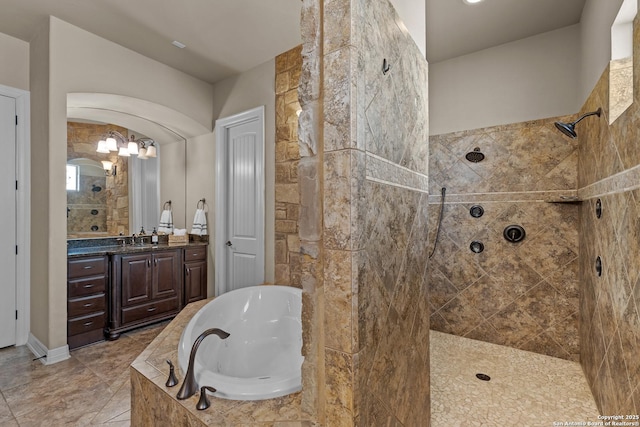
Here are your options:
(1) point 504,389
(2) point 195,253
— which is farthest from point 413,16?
(2) point 195,253

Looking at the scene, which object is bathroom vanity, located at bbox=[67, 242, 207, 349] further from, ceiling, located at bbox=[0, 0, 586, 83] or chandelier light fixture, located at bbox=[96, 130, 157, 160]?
ceiling, located at bbox=[0, 0, 586, 83]

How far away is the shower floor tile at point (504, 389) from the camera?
5.77 feet

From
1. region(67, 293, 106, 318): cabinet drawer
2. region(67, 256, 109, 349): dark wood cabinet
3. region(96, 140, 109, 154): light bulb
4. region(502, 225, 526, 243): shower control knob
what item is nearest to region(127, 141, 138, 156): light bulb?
region(96, 140, 109, 154): light bulb

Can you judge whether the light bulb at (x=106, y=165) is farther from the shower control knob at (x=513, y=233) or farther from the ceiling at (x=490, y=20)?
the shower control knob at (x=513, y=233)

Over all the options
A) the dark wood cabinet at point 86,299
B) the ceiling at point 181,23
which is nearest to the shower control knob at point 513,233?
the ceiling at point 181,23

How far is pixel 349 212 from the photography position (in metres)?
0.87

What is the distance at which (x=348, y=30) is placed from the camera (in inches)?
34.4

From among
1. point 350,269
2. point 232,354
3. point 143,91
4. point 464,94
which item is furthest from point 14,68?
point 464,94

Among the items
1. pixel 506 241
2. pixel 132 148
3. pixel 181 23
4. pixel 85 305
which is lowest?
pixel 85 305

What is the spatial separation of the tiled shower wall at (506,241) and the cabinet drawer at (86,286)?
3.26 metres

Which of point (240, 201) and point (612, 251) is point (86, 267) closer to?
point (240, 201)

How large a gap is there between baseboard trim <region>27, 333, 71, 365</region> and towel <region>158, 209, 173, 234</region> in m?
1.73

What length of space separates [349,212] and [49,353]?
3.09 meters

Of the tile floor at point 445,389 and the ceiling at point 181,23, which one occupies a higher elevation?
the ceiling at point 181,23
